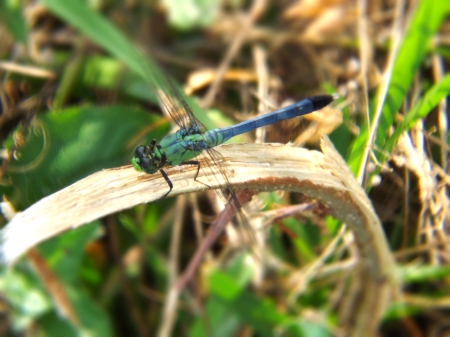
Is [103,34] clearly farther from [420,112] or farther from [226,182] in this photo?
[420,112]

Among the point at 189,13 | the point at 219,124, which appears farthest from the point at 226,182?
the point at 189,13

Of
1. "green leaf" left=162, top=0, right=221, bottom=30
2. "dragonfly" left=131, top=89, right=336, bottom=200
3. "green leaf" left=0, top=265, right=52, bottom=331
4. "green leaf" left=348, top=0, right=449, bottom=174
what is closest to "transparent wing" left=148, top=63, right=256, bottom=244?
"dragonfly" left=131, top=89, right=336, bottom=200

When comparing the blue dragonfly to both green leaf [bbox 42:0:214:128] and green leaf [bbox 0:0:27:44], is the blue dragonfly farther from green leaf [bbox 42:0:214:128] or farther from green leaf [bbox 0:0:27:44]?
green leaf [bbox 0:0:27:44]

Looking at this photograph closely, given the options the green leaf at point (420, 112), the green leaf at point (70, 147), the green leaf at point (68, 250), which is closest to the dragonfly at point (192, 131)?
the green leaf at point (70, 147)

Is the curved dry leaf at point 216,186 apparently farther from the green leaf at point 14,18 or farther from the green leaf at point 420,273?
the green leaf at point 14,18

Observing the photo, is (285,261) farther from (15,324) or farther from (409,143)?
(15,324)
